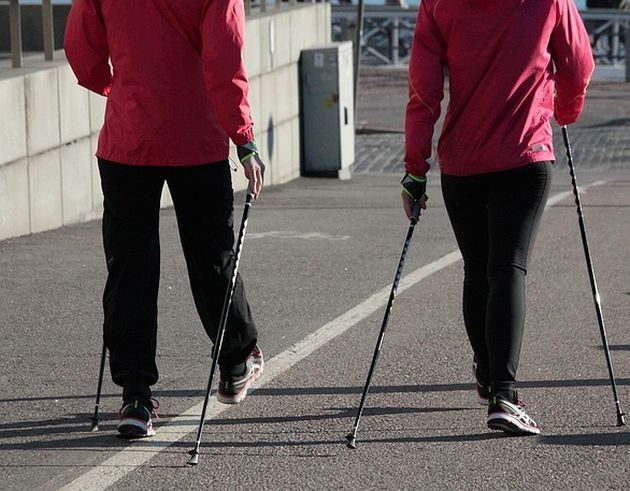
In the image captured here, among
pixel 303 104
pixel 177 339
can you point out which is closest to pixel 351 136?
pixel 303 104

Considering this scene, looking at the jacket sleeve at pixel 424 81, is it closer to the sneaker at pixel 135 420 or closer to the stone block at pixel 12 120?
the sneaker at pixel 135 420

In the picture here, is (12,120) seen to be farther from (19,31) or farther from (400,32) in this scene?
(400,32)

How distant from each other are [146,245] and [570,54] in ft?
5.75

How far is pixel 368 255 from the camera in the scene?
436 inches

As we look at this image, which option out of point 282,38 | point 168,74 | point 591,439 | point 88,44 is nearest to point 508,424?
point 591,439

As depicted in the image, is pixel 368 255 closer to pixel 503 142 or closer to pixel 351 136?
pixel 503 142

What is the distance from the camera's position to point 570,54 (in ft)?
18.5

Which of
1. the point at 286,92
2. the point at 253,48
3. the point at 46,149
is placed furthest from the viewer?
the point at 286,92

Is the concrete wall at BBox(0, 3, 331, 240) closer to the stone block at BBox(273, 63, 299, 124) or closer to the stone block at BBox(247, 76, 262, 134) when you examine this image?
the stone block at BBox(247, 76, 262, 134)

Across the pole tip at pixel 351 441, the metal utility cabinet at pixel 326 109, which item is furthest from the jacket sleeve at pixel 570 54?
the metal utility cabinet at pixel 326 109

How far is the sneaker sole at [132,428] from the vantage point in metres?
5.53

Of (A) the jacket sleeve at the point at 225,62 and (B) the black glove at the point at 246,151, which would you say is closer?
(A) the jacket sleeve at the point at 225,62

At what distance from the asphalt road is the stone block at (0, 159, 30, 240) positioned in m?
0.18

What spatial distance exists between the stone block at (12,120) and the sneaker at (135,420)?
6123 mm
